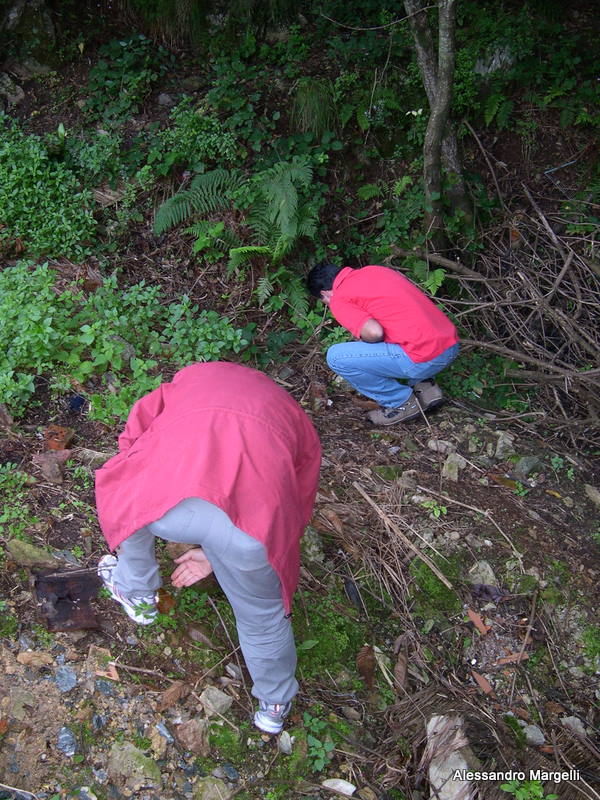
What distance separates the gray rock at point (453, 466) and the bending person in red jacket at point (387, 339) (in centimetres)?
52

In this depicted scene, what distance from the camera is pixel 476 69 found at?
23.4 feet

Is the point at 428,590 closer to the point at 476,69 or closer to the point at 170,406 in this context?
the point at 170,406

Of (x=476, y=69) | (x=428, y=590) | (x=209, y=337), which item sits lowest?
(x=428, y=590)

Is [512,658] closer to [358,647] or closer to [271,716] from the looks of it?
[358,647]

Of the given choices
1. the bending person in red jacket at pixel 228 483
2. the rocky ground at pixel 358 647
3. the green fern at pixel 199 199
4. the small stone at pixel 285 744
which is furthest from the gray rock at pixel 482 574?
the green fern at pixel 199 199

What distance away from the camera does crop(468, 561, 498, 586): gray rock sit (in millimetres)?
4230

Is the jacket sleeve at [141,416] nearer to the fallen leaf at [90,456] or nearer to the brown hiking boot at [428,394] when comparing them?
the fallen leaf at [90,456]

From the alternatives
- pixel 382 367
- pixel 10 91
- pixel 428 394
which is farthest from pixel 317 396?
pixel 10 91

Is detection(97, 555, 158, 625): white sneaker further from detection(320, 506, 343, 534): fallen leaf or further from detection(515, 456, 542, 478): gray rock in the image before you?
detection(515, 456, 542, 478): gray rock

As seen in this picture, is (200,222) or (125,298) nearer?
(125,298)

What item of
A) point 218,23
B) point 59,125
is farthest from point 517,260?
point 59,125

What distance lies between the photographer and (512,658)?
3.92 m

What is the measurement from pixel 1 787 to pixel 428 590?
251cm

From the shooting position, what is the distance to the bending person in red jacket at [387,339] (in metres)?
4.95
